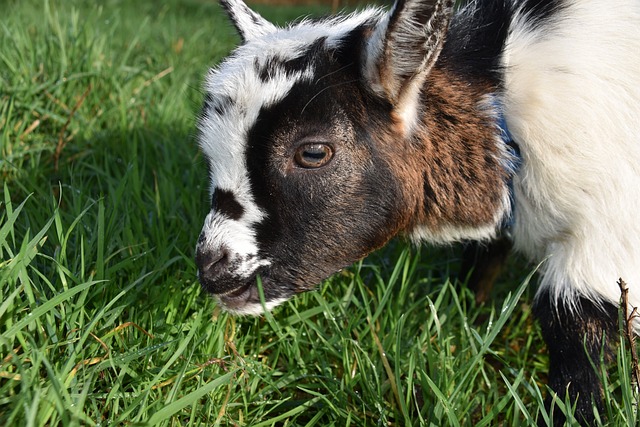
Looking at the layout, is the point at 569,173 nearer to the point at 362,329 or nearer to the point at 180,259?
the point at 362,329

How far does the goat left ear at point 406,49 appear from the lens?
2133mm

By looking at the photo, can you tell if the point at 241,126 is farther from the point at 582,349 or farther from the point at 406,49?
the point at 582,349

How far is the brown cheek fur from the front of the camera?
2447 millimetres

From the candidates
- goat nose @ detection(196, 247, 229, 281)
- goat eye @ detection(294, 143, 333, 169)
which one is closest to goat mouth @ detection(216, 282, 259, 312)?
goat nose @ detection(196, 247, 229, 281)

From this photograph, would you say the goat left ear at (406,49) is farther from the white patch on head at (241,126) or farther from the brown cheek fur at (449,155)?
the white patch on head at (241,126)

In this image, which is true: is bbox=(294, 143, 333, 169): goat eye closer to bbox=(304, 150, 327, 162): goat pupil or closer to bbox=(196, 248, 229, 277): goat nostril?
bbox=(304, 150, 327, 162): goat pupil

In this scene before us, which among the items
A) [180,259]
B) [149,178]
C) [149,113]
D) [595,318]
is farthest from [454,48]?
[149,113]

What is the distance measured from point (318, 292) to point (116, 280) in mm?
792

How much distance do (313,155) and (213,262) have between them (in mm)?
469

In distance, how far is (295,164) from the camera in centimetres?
230

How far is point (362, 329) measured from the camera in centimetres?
292

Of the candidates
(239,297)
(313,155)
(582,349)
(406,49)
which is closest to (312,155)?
(313,155)

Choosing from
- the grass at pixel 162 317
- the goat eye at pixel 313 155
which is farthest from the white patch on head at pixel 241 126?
the grass at pixel 162 317

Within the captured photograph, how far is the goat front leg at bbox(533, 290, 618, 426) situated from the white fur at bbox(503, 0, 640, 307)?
49mm
